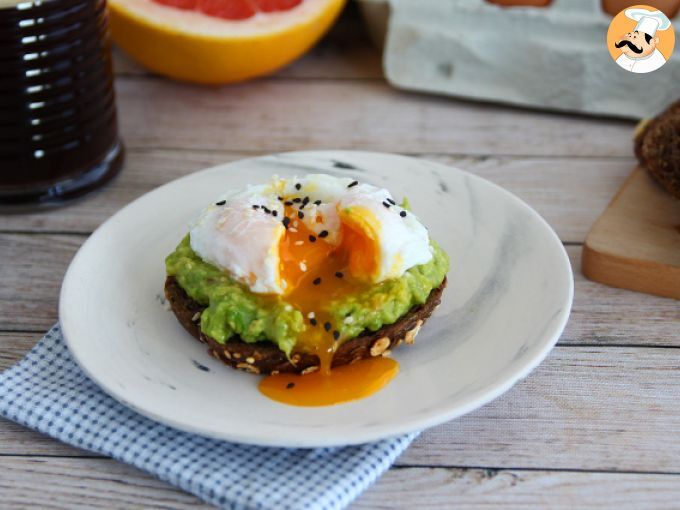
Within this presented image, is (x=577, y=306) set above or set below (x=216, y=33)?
below

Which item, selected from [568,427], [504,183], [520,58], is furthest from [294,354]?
[520,58]

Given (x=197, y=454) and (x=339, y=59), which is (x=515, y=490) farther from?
(x=339, y=59)

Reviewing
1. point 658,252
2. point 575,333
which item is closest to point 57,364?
point 575,333

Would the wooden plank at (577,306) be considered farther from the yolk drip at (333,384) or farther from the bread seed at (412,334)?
the yolk drip at (333,384)

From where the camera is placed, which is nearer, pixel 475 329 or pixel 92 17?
pixel 475 329

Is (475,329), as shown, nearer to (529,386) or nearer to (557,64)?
(529,386)

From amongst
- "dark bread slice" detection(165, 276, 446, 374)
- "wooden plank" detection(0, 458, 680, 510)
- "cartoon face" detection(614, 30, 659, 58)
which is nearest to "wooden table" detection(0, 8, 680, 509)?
"wooden plank" detection(0, 458, 680, 510)
